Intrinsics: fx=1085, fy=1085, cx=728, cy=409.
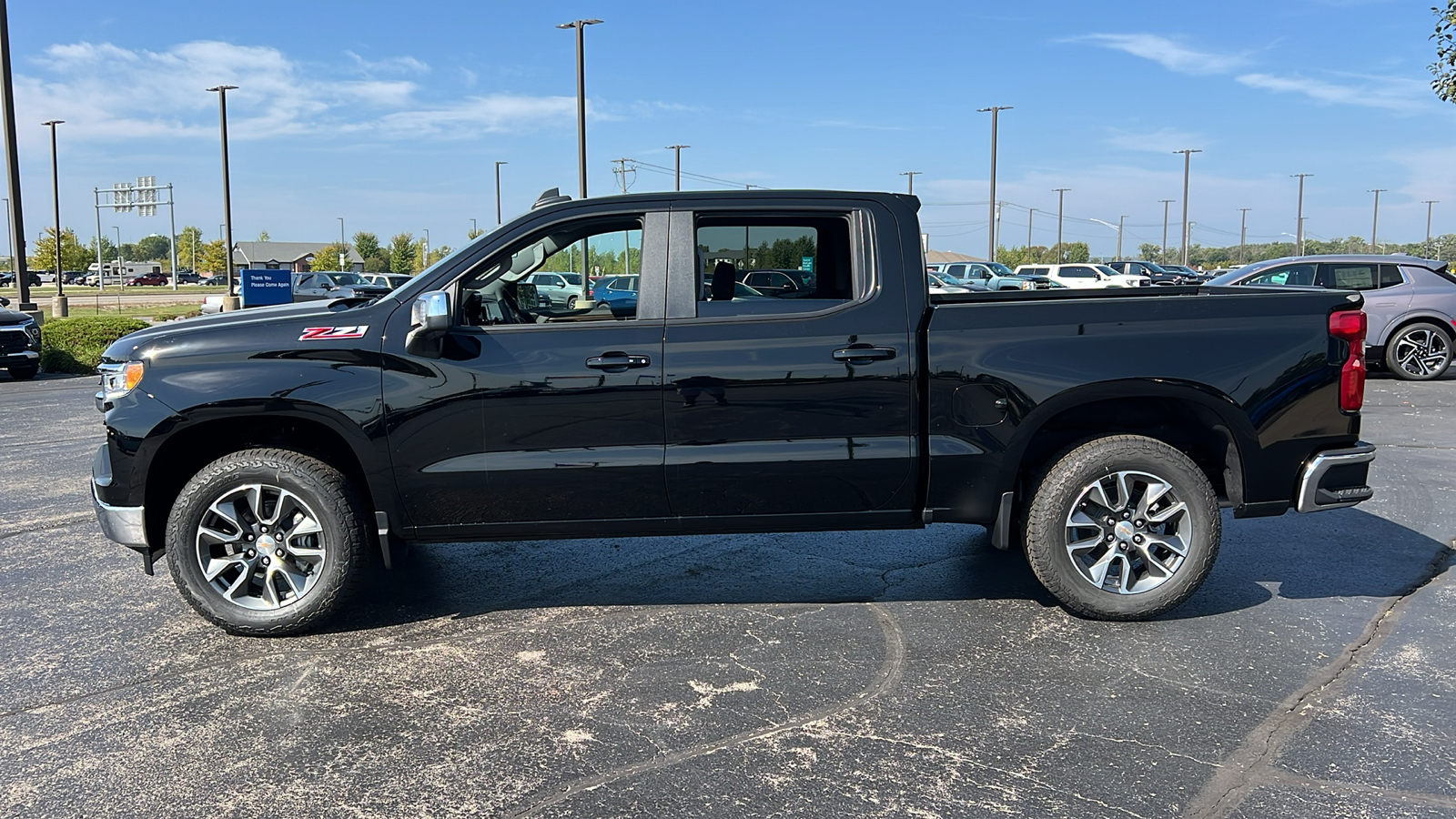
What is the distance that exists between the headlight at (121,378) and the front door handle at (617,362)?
1936mm

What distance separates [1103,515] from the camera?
4844 mm

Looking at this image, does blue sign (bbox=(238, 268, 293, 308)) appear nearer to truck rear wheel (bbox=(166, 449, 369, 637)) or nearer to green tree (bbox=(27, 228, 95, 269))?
truck rear wheel (bbox=(166, 449, 369, 637))

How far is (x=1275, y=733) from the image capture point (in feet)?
12.2

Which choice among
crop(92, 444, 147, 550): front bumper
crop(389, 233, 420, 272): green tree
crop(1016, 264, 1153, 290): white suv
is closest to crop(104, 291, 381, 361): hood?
crop(92, 444, 147, 550): front bumper

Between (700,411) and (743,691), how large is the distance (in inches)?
46.7

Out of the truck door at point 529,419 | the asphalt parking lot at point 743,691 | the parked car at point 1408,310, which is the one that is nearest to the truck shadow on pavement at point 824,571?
the asphalt parking lot at point 743,691

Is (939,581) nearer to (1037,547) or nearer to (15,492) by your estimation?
(1037,547)

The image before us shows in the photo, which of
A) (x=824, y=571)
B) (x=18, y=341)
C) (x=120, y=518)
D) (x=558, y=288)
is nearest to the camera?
(x=120, y=518)

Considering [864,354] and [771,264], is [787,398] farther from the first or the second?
[771,264]

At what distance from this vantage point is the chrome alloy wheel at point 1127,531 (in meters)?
4.78

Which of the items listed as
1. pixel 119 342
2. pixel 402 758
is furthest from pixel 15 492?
pixel 402 758

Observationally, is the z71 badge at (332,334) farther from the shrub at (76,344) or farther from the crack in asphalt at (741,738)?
the shrub at (76,344)

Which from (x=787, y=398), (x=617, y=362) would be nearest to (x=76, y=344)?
(x=617, y=362)

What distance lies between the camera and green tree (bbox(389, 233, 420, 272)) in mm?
101062
